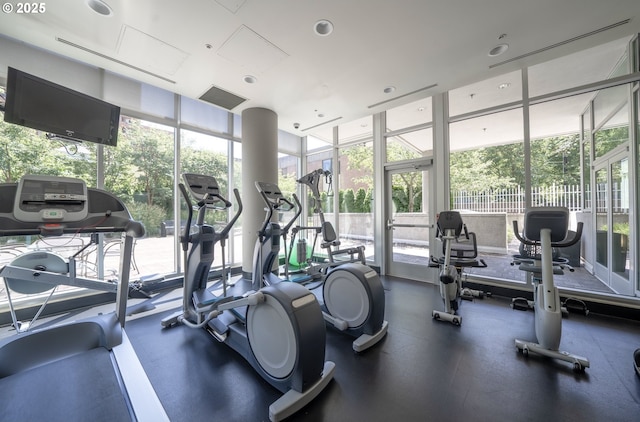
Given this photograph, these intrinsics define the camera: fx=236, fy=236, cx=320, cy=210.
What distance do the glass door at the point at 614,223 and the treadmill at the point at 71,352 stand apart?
5367 millimetres

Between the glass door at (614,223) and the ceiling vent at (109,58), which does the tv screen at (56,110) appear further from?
the glass door at (614,223)

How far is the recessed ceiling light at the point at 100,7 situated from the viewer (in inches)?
89.3

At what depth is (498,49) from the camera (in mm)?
3029

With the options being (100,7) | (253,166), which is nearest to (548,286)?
(253,166)

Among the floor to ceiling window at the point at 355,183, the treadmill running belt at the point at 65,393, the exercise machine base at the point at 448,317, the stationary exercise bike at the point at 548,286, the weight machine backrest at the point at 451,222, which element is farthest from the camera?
the floor to ceiling window at the point at 355,183

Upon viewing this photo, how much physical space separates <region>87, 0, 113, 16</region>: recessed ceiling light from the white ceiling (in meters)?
0.04

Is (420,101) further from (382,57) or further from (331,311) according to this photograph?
(331,311)

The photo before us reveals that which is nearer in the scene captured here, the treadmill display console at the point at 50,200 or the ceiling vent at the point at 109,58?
the treadmill display console at the point at 50,200

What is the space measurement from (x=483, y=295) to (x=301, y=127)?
490 centimetres

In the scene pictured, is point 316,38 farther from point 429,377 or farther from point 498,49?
point 429,377

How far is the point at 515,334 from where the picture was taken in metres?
2.59

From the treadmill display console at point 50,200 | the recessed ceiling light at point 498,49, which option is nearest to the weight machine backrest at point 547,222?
the recessed ceiling light at point 498,49

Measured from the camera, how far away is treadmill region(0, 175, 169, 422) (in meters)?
1.27

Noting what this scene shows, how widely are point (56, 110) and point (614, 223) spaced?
22.0 ft
